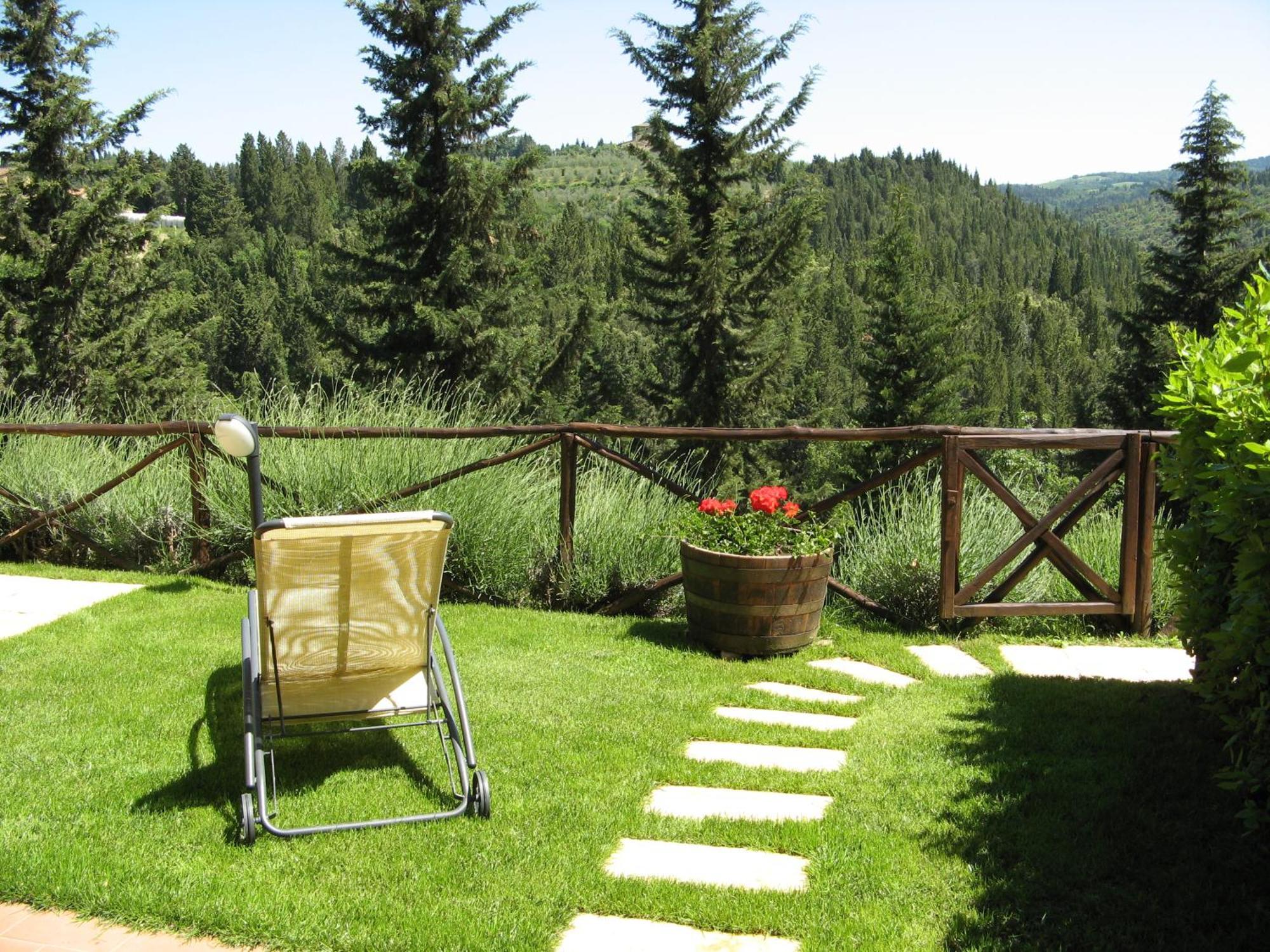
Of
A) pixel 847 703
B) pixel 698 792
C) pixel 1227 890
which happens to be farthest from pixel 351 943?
pixel 847 703

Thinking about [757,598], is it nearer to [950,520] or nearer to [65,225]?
[950,520]

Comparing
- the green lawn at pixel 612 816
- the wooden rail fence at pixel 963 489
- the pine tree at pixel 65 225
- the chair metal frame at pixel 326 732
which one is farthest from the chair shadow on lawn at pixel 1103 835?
the pine tree at pixel 65 225

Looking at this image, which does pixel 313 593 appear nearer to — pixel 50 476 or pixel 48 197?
pixel 50 476

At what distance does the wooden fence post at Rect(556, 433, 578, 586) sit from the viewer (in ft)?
19.4

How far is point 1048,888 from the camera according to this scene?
259cm

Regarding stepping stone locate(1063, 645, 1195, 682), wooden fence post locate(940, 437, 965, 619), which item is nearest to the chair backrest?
wooden fence post locate(940, 437, 965, 619)

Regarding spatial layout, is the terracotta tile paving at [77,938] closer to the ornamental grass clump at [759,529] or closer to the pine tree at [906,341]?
the ornamental grass clump at [759,529]

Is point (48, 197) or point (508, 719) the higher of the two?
point (48, 197)

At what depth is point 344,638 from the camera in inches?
134

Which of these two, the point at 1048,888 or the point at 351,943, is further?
the point at 1048,888

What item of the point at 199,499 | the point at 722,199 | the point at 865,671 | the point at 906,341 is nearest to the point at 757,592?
the point at 865,671

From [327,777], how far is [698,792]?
50.6 inches

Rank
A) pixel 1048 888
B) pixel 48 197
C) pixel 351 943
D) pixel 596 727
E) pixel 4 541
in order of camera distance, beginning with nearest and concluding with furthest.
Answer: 1. pixel 351 943
2. pixel 1048 888
3. pixel 596 727
4. pixel 4 541
5. pixel 48 197

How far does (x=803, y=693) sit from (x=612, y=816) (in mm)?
1603
